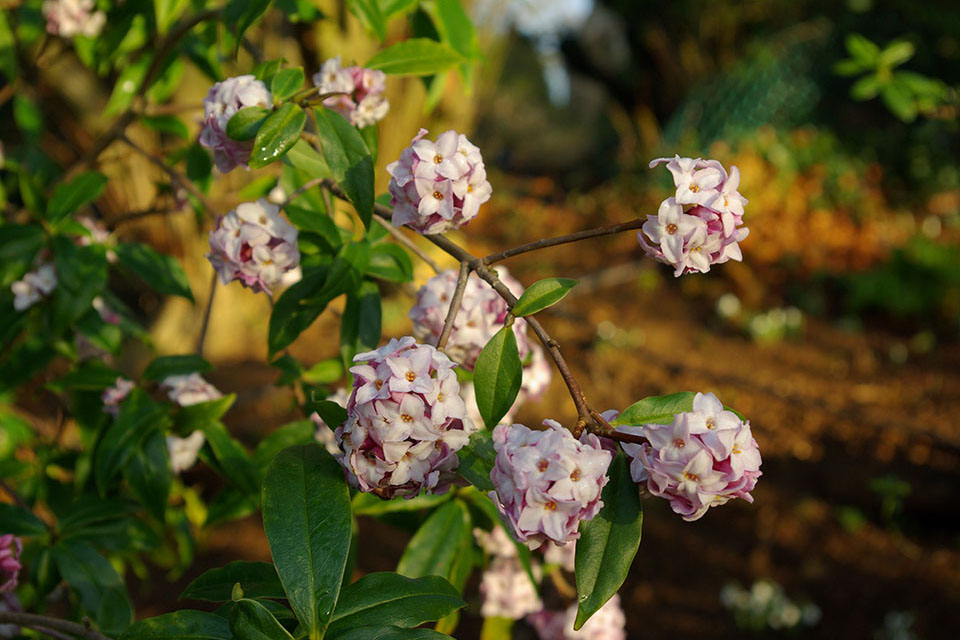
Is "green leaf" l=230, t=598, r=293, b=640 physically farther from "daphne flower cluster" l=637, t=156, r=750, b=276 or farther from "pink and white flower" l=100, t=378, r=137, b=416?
"pink and white flower" l=100, t=378, r=137, b=416

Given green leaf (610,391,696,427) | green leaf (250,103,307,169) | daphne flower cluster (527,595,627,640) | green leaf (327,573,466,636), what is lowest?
daphne flower cluster (527,595,627,640)

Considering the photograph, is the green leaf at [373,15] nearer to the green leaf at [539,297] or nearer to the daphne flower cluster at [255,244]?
the daphne flower cluster at [255,244]

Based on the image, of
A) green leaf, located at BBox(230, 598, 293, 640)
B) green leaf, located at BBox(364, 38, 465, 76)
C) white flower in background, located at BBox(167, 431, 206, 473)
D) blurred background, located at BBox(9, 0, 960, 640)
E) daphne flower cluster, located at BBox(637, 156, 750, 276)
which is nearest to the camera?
green leaf, located at BBox(230, 598, 293, 640)

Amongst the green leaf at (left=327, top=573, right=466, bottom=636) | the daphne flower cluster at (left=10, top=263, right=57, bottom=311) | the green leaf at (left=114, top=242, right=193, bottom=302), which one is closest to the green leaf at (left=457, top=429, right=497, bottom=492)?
the green leaf at (left=327, top=573, right=466, bottom=636)

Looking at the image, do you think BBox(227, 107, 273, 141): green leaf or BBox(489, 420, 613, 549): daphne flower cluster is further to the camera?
BBox(227, 107, 273, 141): green leaf

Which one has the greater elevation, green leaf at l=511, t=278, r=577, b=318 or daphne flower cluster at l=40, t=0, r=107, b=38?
daphne flower cluster at l=40, t=0, r=107, b=38

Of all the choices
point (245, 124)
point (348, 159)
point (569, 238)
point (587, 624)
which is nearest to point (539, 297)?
point (569, 238)
